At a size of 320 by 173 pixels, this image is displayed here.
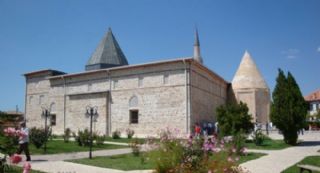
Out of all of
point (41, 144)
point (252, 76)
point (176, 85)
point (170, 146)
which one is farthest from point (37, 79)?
point (170, 146)

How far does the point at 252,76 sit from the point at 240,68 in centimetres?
179

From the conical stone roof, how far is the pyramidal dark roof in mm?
12331

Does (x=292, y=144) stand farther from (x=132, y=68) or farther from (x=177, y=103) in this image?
Result: (x=132, y=68)

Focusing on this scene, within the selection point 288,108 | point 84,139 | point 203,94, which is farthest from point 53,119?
point 288,108

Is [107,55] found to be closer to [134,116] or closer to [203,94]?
[134,116]

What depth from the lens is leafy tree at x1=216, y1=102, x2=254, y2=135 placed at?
18.4 metres

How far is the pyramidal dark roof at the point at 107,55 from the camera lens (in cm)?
3350

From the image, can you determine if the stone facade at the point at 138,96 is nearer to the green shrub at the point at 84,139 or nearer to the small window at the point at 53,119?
the small window at the point at 53,119

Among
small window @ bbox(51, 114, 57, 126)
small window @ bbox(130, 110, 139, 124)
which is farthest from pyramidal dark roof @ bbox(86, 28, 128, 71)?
small window @ bbox(130, 110, 139, 124)

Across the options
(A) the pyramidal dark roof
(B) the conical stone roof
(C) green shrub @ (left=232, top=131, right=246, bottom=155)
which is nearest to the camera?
(C) green shrub @ (left=232, top=131, right=246, bottom=155)

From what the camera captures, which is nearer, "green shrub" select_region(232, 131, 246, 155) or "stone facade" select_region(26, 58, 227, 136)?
"green shrub" select_region(232, 131, 246, 155)

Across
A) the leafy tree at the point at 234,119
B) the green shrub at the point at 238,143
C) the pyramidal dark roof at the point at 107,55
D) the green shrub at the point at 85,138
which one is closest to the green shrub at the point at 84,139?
the green shrub at the point at 85,138

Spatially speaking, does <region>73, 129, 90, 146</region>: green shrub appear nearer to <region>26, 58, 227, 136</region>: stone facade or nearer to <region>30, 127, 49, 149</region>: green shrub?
<region>30, 127, 49, 149</region>: green shrub

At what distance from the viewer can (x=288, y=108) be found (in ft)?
59.5
